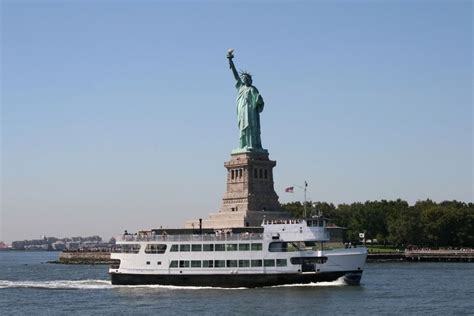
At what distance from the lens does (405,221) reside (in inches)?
5354

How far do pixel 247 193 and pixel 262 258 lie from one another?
34.0m

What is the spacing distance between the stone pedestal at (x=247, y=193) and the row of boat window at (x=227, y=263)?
2765cm

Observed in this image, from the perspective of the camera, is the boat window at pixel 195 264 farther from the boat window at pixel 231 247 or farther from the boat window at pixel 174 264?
the boat window at pixel 231 247

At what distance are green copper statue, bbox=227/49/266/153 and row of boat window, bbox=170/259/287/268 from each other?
3705 centimetres

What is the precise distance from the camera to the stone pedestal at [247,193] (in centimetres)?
9806

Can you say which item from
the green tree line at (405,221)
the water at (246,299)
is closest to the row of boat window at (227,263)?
the water at (246,299)

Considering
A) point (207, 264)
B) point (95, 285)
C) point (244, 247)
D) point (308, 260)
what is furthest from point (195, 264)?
point (95, 285)

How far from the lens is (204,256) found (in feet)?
225

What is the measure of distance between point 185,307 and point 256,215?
41896 millimetres

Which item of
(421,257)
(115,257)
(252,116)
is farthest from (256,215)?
(421,257)

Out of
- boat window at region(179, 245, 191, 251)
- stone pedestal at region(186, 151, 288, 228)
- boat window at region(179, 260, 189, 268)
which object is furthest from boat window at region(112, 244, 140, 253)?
stone pedestal at region(186, 151, 288, 228)

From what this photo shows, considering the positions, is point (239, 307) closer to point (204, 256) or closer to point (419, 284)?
point (204, 256)

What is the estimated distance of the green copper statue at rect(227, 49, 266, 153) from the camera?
106 meters

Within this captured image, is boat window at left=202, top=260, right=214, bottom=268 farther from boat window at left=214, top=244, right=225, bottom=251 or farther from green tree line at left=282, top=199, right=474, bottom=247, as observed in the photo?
green tree line at left=282, top=199, right=474, bottom=247
